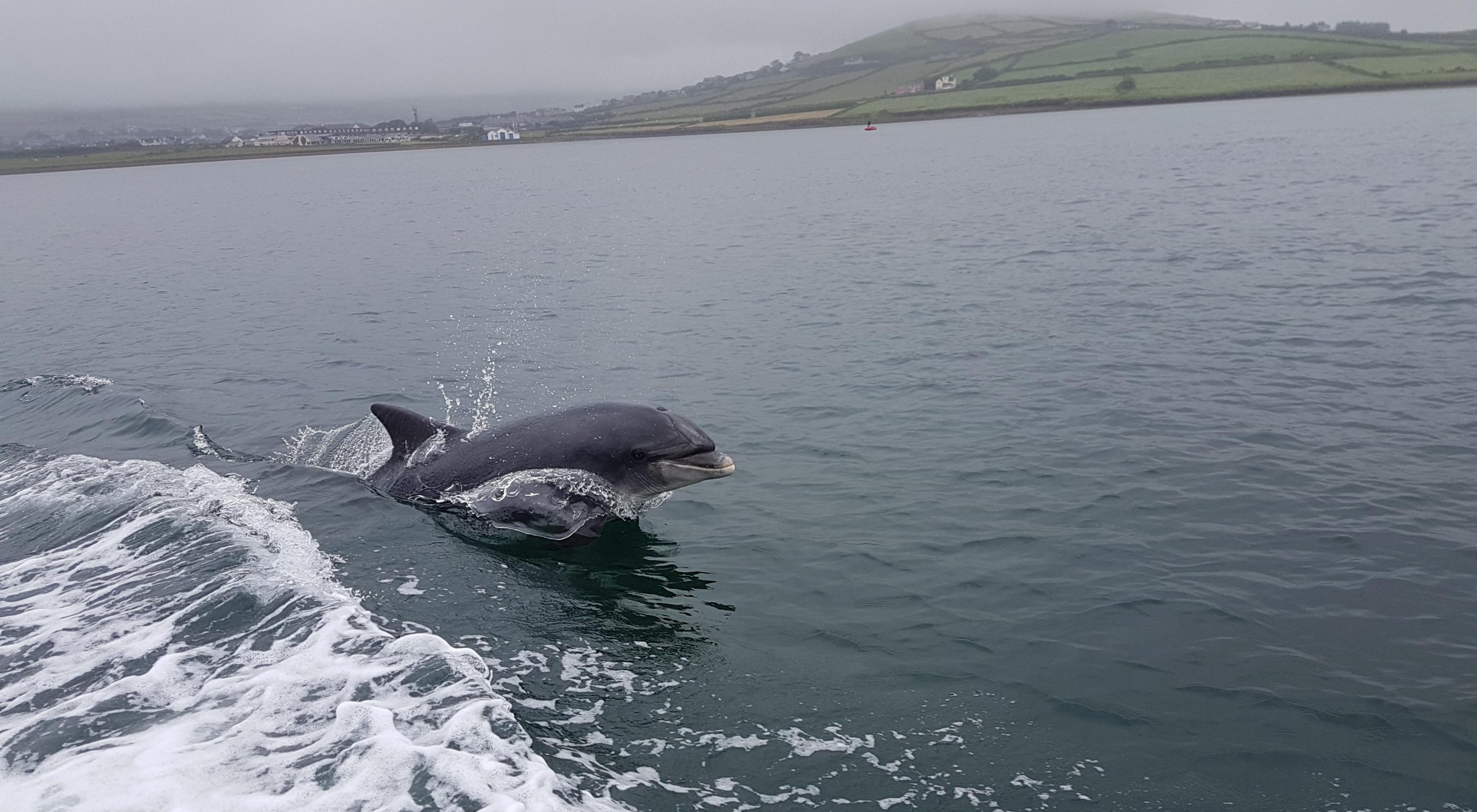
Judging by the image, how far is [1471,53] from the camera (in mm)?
164500

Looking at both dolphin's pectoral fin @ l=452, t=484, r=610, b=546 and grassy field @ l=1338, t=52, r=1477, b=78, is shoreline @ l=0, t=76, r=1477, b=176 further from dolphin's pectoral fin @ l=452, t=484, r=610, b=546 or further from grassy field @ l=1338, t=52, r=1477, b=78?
dolphin's pectoral fin @ l=452, t=484, r=610, b=546

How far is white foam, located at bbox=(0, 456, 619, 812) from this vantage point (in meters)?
8.15

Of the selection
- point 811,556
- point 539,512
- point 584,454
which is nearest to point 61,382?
point 539,512

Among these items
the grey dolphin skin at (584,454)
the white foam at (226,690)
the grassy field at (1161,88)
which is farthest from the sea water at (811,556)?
the grassy field at (1161,88)

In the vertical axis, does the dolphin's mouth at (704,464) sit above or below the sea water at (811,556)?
above

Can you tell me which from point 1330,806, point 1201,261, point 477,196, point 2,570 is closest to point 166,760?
point 2,570

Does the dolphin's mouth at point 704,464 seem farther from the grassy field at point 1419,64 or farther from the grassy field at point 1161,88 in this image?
the grassy field at point 1419,64

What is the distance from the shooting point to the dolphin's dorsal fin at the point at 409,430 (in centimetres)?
1611

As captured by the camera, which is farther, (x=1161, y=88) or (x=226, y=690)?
(x=1161, y=88)

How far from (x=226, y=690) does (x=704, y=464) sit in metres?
6.73

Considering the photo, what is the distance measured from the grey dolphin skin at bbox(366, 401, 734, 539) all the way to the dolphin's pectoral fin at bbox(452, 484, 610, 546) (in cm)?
6

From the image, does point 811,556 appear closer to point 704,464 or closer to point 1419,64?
point 704,464

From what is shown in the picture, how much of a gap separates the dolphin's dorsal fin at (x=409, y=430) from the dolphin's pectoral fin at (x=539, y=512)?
6.72 feet

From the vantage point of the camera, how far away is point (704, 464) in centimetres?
1431
